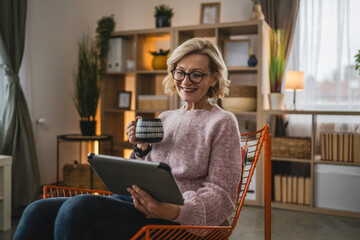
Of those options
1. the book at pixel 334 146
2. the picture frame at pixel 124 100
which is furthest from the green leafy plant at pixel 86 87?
the book at pixel 334 146

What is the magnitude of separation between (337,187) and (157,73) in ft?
6.45

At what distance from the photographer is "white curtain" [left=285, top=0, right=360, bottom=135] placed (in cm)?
313

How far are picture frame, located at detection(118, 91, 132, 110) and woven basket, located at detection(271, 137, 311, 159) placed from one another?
1.59m

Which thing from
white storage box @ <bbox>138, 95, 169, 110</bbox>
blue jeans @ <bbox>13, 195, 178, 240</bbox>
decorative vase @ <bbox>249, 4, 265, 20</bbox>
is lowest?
blue jeans @ <bbox>13, 195, 178, 240</bbox>

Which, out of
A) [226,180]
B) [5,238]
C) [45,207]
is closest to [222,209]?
[226,180]

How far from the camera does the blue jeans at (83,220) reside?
3.34 ft

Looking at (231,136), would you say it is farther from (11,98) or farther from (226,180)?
(11,98)

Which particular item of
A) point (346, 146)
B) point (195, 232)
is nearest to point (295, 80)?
point (346, 146)

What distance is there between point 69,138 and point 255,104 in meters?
1.68

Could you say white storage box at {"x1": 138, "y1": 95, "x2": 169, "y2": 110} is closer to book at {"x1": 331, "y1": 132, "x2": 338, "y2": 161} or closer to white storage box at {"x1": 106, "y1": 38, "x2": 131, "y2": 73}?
white storage box at {"x1": 106, "y1": 38, "x2": 131, "y2": 73}

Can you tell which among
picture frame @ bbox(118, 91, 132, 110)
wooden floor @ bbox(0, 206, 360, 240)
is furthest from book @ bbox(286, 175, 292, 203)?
picture frame @ bbox(118, 91, 132, 110)

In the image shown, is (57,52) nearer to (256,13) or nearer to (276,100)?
(256,13)

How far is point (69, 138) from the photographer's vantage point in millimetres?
3094

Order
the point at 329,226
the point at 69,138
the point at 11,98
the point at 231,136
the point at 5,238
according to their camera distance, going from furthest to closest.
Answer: the point at 69,138, the point at 11,98, the point at 329,226, the point at 5,238, the point at 231,136
